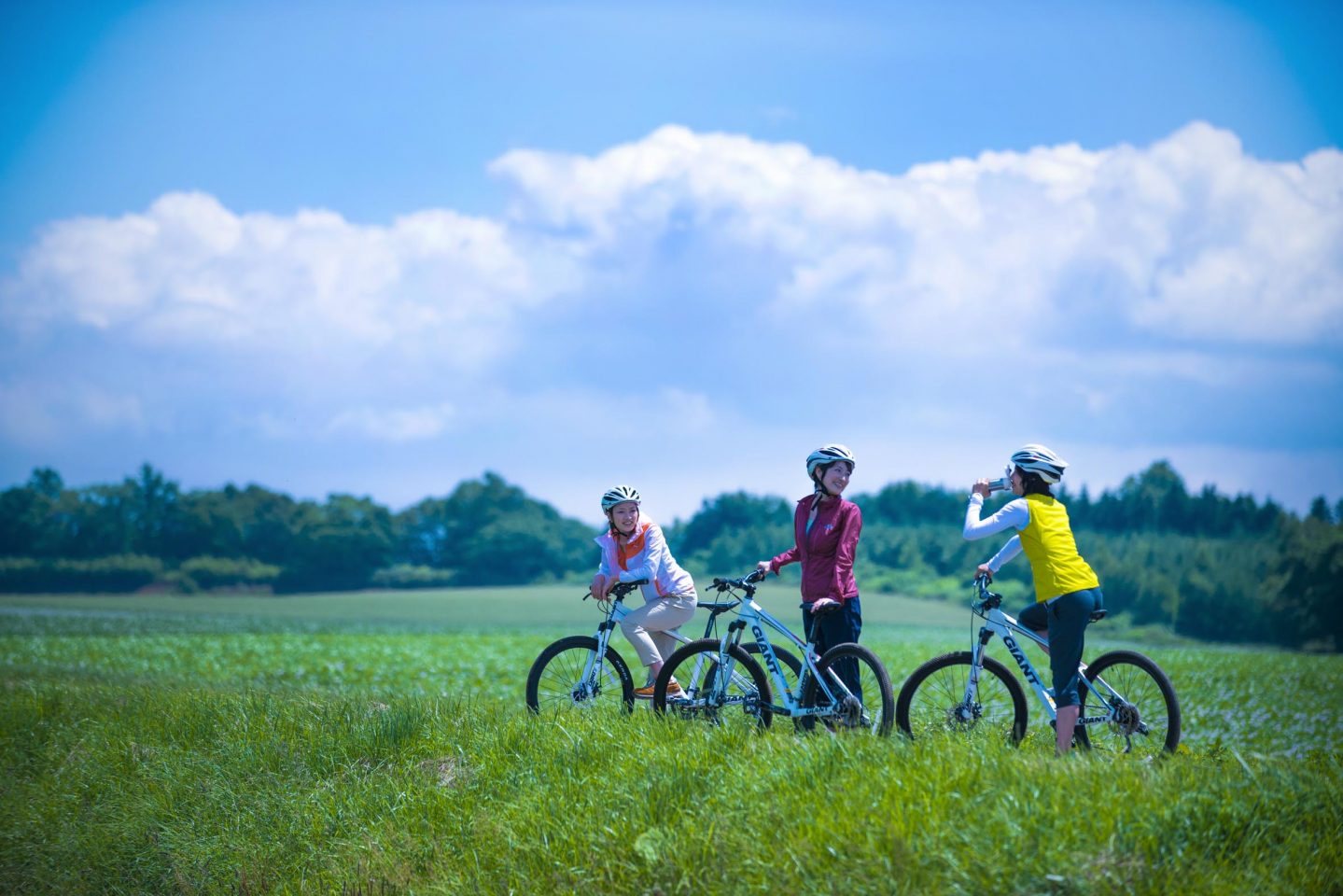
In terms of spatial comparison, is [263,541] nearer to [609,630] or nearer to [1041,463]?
[609,630]

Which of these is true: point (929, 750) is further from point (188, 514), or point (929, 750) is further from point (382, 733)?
point (188, 514)

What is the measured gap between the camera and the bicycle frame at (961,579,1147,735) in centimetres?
812

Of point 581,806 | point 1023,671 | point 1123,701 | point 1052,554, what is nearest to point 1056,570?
point 1052,554

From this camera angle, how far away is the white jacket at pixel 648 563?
32.4 feet

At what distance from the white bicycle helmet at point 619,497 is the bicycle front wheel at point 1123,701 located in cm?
393

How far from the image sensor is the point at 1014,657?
26.7ft

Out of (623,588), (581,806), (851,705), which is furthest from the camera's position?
(623,588)

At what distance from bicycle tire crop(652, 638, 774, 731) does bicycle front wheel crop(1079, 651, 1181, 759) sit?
92.3 inches

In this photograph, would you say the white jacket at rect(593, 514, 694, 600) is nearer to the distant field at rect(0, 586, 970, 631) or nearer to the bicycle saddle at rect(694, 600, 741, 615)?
the bicycle saddle at rect(694, 600, 741, 615)

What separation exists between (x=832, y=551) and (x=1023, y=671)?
5.43ft

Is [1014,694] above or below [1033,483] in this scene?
below

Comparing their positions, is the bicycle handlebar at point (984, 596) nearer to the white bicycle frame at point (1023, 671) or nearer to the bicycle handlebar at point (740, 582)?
the white bicycle frame at point (1023, 671)

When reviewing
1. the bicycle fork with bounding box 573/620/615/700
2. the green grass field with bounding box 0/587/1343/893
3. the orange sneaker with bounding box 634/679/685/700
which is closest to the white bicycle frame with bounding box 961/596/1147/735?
the green grass field with bounding box 0/587/1343/893

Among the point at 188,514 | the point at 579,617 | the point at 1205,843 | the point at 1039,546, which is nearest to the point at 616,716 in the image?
the point at 1039,546
